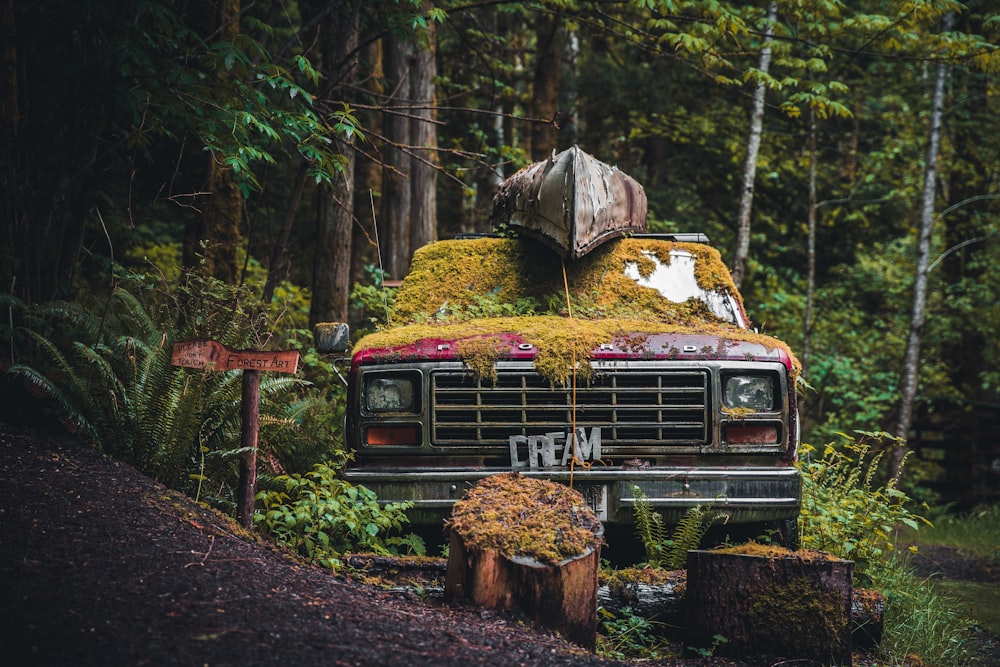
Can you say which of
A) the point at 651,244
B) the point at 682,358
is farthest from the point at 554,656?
the point at 651,244

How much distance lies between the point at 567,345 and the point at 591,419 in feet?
1.51

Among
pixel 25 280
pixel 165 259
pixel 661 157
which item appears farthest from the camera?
pixel 661 157

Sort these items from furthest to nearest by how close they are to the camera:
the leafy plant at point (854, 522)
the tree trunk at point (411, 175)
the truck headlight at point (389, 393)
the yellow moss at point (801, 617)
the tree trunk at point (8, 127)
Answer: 1. the tree trunk at point (411, 175)
2. the tree trunk at point (8, 127)
3. the leafy plant at point (854, 522)
4. the truck headlight at point (389, 393)
5. the yellow moss at point (801, 617)

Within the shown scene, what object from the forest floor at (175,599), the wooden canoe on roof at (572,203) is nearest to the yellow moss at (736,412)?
the forest floor at (175,599)

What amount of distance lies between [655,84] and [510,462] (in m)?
15.4

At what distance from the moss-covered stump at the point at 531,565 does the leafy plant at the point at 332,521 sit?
2.40 ft

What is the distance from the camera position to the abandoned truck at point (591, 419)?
5258 millimetres

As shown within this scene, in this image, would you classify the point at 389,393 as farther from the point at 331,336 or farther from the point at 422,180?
the point at 422,180

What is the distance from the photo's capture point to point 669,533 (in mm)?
5559

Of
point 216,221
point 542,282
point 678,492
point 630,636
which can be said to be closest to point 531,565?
point 630,636

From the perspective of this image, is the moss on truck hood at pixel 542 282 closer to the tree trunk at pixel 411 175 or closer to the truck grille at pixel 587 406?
the truck grille at pixel 587 406

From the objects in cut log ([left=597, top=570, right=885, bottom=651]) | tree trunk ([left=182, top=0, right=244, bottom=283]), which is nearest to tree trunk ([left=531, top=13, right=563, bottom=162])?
tree trunk ([left=182, top=0, right=244, bottom=283])

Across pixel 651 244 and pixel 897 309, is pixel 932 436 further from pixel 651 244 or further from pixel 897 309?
pixel 651 244

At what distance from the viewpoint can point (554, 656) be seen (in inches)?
150
